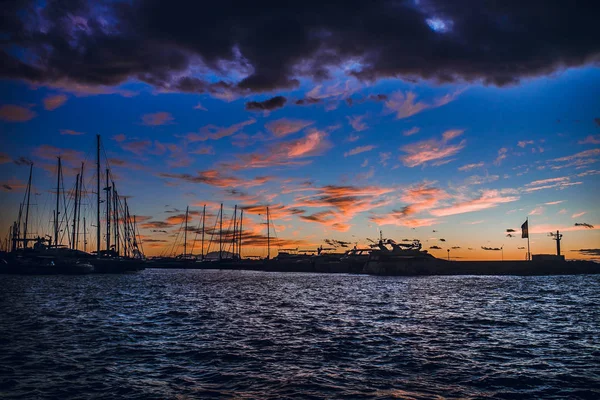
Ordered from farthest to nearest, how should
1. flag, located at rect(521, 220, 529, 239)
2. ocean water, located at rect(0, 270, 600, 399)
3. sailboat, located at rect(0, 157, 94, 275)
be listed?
flag, located at rect(521, 220, 529, 239) < sailboat, located at rect(0, 157, 94, 275) < ocean water, located at rect(0, 270, 600, 399)

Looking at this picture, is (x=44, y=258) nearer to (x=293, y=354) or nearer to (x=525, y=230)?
(x=293, y=354)

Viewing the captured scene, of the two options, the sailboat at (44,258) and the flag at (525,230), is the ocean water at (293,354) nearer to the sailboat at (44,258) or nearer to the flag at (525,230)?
the sailboat at (44,258)

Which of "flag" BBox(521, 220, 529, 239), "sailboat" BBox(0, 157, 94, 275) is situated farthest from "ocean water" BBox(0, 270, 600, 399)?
"flag" BBox(521, 220, 529, 239)

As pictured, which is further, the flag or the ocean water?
the flag

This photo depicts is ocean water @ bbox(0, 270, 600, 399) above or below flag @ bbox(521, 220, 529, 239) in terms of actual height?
below

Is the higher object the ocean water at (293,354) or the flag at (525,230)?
the flag at (525,230)

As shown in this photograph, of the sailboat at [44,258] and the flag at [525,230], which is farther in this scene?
the flag at [525,230]

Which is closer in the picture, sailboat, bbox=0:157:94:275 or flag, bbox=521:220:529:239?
sailboat, bbox=0:157:94:275

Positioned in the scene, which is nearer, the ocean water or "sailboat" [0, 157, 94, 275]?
the ocean water

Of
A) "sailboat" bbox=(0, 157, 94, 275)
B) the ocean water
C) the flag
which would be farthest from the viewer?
the flag

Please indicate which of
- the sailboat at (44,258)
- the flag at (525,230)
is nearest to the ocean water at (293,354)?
the sailboat at (44,258)

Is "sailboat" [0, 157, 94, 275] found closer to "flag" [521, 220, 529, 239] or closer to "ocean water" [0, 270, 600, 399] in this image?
"ocean water" [0, 270, 600, 399]

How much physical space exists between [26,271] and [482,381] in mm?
111701

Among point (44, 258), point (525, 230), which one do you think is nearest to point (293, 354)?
point (44, 258)
